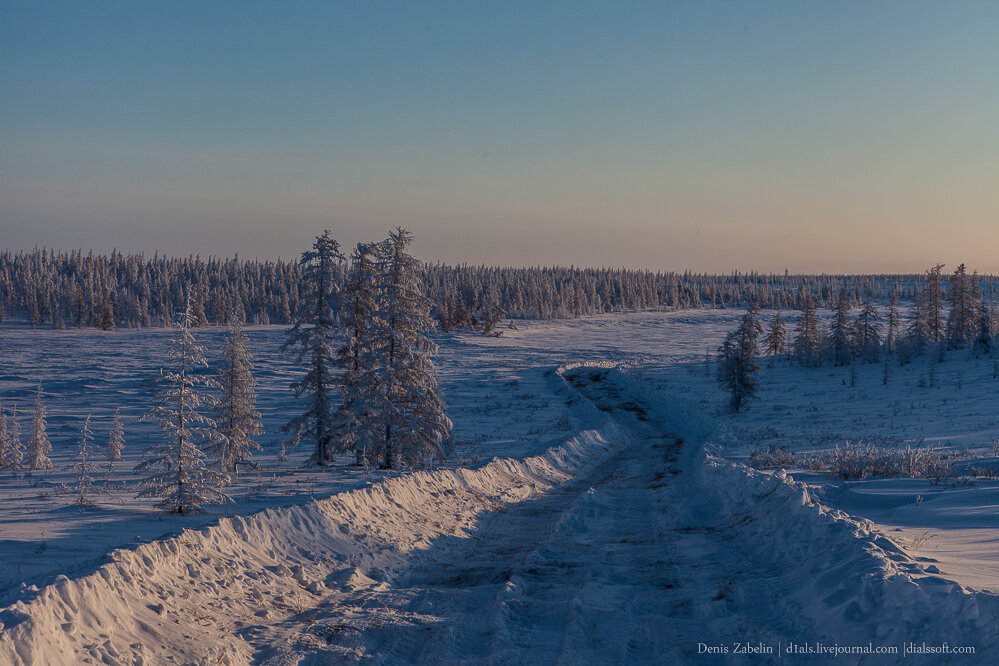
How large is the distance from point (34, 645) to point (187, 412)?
6425mm

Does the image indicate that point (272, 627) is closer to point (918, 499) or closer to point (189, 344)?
point (189, 344)

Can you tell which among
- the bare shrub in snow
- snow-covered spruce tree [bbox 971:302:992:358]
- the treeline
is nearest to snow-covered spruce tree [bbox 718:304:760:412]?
the treeline

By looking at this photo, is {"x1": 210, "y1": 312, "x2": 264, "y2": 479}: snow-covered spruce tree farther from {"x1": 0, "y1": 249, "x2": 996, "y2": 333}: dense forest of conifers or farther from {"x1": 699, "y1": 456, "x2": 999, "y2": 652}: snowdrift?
{"x1": 0, "y1": 249, "x2": 996, "y2": 333}: dense forest of conifers

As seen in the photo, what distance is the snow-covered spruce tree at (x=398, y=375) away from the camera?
20469 mm

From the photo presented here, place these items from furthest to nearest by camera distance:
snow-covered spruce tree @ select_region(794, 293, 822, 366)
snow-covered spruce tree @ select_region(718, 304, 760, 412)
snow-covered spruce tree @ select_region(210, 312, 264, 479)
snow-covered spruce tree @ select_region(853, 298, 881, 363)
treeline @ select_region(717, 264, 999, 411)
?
snow-covered spruce tree @ select_region(794, 293, 822, 366), snow-covered spruce tree @ select_region(853, 298, 881, 363), treeline @ select_region(717, 264, 999, 411), snow-covered spruce tree @ select_region(718, 304, 760, 412), snow-covered spruce tree @ select_region(210, 312, 264, 479)

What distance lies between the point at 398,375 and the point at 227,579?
12.4 meters

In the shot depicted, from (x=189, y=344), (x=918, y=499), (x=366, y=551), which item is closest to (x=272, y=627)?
(x=366, y=551)

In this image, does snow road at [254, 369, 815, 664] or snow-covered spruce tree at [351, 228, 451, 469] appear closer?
snow road at [254, 369, 815, 664]

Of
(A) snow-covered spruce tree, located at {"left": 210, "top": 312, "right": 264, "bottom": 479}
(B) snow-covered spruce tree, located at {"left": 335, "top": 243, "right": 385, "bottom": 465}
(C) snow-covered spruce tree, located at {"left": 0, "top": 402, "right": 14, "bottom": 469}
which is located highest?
(B) snow-covered spruce tree, located at {"left": 335, "top": 243, "right": 385, "bottom": 465}

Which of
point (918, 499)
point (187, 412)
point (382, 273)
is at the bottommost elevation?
point (918, 499)

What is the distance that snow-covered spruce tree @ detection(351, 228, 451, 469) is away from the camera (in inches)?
806

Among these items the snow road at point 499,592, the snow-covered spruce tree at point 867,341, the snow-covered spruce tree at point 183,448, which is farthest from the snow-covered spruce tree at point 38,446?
the snow-covered spruce tree at point 867,341

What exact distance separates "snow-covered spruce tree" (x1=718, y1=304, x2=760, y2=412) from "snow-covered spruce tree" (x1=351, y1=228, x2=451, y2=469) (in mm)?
25417

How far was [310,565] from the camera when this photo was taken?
9688 millimetres
